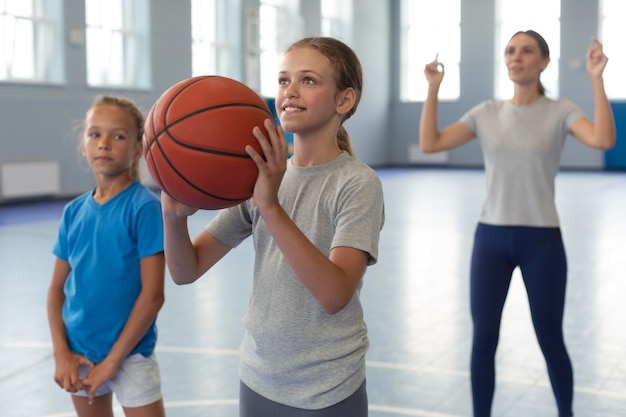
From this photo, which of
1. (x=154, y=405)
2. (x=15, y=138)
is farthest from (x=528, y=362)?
(x=15, y=138)

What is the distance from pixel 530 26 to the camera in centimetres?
1844

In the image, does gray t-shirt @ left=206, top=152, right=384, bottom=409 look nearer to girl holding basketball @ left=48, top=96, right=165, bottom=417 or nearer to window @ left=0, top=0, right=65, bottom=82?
girl holding basketball @ left=48, top=96, right=165, bottom=417

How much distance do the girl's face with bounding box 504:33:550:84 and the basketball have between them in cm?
172

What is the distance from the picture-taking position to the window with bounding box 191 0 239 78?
46.1 feet

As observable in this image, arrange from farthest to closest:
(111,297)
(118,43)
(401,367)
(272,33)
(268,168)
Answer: (272,33) → (118,43) → (401,367) → (111,297) → (268,168)

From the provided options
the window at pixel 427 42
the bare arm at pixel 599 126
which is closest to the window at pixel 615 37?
the window at pixel 427 42

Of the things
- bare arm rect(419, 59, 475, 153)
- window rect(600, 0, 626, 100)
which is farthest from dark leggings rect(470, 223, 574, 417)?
window rect(600, 0, 626, 100)

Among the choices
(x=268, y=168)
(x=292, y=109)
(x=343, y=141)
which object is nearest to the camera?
(x=268, y=168)

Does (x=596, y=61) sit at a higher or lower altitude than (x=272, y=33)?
lower

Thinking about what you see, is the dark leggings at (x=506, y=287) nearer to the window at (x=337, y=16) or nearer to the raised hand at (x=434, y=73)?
the raised hand at (x=434, y=73)

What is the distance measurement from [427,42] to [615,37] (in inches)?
178

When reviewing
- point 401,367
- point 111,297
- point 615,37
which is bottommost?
point 401,367

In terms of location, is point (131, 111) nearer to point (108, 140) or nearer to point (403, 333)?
point (108, 140)

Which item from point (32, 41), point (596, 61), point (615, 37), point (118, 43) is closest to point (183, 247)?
point (596, 61)
